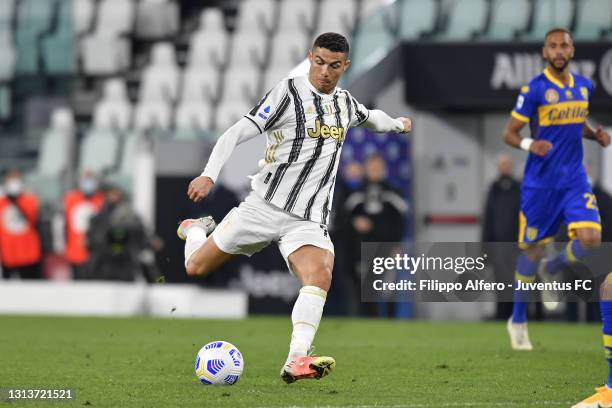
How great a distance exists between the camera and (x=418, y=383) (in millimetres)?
7434

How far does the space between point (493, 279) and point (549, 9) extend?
4.70 metres

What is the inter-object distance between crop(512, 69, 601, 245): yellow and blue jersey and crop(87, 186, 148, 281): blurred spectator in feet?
25.6

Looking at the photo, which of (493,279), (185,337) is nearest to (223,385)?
(185,337)

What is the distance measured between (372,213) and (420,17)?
3.98 metres

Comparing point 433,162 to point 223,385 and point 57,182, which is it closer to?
point 57,182

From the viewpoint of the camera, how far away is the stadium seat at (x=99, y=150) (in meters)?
18.6

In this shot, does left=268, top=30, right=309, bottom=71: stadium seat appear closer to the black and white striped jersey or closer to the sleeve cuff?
the sleeve cuff

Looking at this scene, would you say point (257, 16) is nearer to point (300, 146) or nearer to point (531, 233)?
point (531, 233)

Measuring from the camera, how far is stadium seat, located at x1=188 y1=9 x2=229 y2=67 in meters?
23.6

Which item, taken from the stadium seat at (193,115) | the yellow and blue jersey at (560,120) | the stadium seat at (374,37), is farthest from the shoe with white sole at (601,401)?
the stadium seat at (193,115)

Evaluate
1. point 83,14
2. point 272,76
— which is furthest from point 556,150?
point 83,14

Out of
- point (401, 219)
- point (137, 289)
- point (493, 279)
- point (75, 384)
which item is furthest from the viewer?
point (137, 289)

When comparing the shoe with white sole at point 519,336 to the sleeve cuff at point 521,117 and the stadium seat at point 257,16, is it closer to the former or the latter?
the sleeve cuff at point 521,117

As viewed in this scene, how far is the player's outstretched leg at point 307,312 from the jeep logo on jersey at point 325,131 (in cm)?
64
